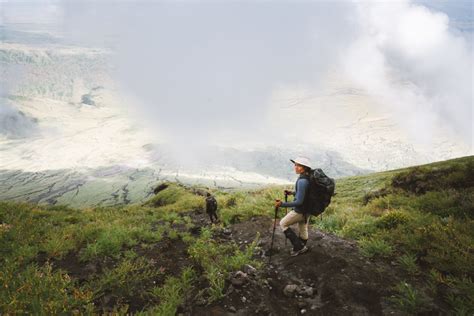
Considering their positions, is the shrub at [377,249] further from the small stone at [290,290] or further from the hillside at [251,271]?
the small stone at [290,290]

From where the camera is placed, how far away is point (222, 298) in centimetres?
796

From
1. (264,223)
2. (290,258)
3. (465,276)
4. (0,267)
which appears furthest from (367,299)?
(0,267)

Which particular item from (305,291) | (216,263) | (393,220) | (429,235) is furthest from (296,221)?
(393,220)

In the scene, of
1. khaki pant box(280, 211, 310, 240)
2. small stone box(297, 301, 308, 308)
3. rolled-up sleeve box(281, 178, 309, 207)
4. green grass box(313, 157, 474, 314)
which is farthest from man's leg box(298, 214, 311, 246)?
small stone box(297, 301, 308, 308)

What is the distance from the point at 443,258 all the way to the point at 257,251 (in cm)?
596

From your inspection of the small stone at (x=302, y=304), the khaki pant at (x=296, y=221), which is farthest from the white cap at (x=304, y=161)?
the small stone at (x=302, y=304)

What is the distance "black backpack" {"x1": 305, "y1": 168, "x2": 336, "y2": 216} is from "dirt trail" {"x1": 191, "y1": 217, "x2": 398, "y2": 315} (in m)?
1.63

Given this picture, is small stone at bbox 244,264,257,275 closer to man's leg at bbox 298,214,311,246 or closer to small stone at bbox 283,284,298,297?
small stone at bbox 283,284,298,297

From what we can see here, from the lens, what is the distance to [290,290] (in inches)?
327

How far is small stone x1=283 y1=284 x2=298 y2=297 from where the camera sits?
8280 millimetres

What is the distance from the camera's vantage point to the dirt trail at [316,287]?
7.50 metres

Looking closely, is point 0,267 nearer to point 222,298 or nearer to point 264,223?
point 222,298

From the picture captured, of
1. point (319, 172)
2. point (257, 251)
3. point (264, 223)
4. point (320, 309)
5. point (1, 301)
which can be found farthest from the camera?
point (264, 223)

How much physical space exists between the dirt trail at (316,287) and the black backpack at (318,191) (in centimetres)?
163
